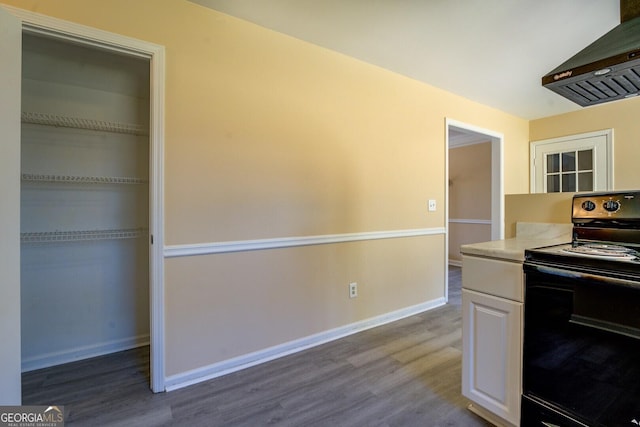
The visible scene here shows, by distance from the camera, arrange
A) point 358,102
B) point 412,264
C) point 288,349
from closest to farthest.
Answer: point 288,349, point 358,102, point 412,264

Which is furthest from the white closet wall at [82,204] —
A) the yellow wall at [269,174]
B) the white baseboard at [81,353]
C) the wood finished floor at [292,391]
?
the yellow wall at [269,174]

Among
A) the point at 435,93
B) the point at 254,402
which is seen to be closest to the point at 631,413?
the point at 254,402

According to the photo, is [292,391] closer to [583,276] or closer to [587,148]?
[583,276]

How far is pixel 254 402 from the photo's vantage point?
1775 millimetres

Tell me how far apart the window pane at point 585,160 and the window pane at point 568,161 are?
67 millimetres

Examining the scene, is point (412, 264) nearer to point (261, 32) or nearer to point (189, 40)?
point (261, 32)

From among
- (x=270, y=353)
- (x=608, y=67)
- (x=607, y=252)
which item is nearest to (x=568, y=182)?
(x=608, y=67)

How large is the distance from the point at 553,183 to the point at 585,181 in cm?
38

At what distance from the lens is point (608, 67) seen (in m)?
1.38

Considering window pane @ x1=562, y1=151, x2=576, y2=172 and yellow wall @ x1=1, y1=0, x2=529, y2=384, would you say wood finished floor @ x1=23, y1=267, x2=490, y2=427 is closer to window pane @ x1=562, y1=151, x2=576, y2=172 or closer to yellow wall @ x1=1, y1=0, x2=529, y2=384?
yellow wall @ x1=1, y1=0, x2=529, y2=384

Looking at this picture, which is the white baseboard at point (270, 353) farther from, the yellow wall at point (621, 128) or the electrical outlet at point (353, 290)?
the yellow wall at point (621, 128)

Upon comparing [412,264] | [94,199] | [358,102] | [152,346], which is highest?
[358,102]

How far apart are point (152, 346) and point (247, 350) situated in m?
0.62

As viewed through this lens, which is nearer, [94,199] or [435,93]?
[94,199]
